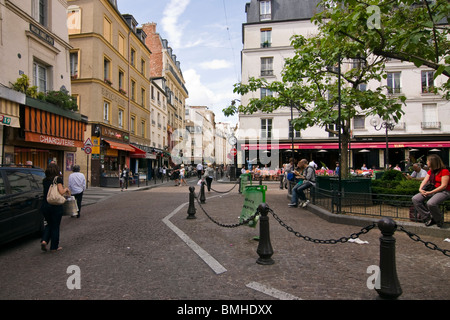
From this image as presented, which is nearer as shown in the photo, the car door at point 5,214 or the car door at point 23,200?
the car door at point 5,214

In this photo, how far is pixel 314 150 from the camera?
95.2 feet

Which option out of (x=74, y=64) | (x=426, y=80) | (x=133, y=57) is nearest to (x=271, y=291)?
(x=74, y=64)

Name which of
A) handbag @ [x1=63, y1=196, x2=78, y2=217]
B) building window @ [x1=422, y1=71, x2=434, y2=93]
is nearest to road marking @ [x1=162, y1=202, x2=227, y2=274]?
handbag @ [x1=63, y1=196, x2=78, y2=217]

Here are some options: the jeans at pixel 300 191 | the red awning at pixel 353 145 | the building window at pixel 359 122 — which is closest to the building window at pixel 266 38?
the red awning at pixel 353 145

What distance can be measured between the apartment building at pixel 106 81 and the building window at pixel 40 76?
4.23 meters

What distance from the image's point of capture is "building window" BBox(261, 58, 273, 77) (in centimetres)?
3137

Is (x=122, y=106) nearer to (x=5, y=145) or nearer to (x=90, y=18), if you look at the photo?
(x=90, y=18)

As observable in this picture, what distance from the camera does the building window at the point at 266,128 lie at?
30.7 metres

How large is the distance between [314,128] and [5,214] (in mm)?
27886

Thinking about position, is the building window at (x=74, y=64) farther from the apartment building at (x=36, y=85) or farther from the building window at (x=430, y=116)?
the building window at (x=430, y=116)

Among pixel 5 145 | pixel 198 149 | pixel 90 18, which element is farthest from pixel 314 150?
pixel 198 149

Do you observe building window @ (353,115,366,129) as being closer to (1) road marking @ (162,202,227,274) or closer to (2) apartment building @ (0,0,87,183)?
(2) apartment building @ (0,0,87,183)

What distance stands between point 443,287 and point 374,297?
1024mm

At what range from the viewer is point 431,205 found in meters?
5.54
